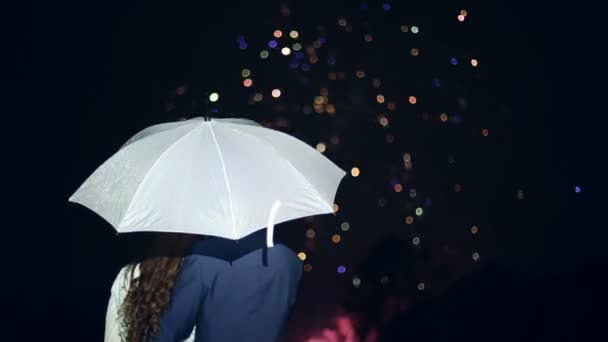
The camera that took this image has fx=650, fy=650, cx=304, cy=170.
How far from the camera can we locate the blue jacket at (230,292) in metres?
1.76

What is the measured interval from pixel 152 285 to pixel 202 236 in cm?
20

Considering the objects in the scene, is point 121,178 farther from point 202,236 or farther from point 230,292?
point 230,292

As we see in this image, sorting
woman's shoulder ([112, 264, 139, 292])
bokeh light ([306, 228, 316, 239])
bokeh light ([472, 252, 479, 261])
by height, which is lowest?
bokeh light ([472, 252, 479, 261])

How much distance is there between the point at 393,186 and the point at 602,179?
1458 mm

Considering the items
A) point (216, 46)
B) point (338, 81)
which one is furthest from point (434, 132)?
point (216, 46)

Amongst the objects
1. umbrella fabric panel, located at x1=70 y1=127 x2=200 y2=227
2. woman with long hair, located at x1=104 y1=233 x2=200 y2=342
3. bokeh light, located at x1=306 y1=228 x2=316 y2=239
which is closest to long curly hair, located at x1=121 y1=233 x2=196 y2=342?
woman with long hair, located at x1=104 y1=233 x2=200 y2=342

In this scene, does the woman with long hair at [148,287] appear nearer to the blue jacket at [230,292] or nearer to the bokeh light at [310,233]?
the blue jacket at [230,292]

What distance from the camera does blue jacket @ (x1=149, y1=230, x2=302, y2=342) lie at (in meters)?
1.76

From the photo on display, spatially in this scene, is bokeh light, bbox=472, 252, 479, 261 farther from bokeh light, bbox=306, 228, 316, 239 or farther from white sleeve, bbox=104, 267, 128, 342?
white sleeve, bbox=104, 267, 128, 342

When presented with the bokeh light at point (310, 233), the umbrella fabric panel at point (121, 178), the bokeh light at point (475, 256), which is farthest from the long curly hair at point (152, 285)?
the bokeh light at point (475, 256)

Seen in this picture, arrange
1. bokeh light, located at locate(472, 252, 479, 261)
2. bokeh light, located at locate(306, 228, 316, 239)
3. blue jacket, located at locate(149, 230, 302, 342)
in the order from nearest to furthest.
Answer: blue jacket, located at locate(149, 230, 302, 342), bokeh light, located at locate(306, 228, 316, 239), bokeh light, located at locate(472, 252, 479, 261)

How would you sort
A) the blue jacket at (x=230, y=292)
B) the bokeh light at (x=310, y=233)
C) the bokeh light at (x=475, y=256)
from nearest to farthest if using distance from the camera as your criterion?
the blue jacket at (x=230, y=292)
the bokeh light at (x=310, y=233)
the bokeh light at (x=475, y=256)

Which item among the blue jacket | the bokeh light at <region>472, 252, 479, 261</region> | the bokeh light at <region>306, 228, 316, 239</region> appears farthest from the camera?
the bokeh light at <region>472, 252, 479, 261</region>

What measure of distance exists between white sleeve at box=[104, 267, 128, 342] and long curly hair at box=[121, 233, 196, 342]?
0.08ft
